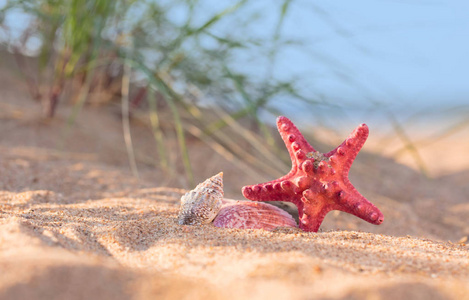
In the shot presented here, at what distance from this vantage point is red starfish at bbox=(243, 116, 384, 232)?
5.26ft

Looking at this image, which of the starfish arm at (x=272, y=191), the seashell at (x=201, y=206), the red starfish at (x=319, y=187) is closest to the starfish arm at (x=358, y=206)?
the red starfish at (x=319, y=187)

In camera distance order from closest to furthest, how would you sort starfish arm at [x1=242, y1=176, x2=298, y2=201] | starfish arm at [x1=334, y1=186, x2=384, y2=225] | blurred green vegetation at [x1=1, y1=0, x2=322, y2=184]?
starfish arm at [x1=334, y1=186, x2=384, y2=225], starfish arm at [x1=242, y1=176, x2=298, y2=201], blurred green vegetation at [x1=1, y1=0, x2=322, y2=184]

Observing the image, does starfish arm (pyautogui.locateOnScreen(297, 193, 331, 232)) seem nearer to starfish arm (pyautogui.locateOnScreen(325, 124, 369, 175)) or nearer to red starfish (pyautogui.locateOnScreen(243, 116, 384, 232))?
red starfish (pyautogui.locateOnScreen(243, 116, 384, 232))

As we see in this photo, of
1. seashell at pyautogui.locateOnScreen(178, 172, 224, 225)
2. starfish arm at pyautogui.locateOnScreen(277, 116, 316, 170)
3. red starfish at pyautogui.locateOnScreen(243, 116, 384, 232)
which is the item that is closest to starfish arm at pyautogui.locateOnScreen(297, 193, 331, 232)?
red starfish at pyautogui.locateOnScreen(243, 116, 384, 232)

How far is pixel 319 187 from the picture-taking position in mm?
1619

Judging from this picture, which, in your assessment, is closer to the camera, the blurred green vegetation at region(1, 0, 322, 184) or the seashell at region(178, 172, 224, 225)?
the seashell at region(178, 172, 224, 225)

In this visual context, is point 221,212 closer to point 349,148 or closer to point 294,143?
point 294,143

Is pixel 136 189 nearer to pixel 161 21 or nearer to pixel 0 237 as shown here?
pixel 0 237

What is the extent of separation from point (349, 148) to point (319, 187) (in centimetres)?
18

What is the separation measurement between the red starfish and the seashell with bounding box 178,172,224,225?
12cm

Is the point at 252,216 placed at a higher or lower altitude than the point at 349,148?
lower

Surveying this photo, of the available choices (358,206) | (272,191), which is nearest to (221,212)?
(272,191)

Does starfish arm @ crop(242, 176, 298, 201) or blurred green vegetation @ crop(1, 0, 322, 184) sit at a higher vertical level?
blurred green vegetation @ crop(1, 0, 322, 184)

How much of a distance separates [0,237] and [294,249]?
31.5 inches
